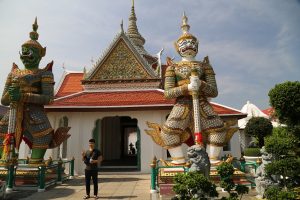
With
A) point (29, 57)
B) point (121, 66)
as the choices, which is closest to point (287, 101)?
point (29, 57)

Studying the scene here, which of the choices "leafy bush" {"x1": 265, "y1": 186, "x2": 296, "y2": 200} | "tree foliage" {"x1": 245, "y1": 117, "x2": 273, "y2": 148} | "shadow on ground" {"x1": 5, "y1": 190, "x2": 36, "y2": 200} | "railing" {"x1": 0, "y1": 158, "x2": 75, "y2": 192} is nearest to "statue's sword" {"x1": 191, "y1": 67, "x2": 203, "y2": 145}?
"leafy bush" {"x1": 265, "y1": 186, "x2": 296, "y2": 200}

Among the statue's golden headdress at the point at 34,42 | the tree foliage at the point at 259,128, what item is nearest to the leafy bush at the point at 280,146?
the statue's golden headdress at the point at 34,42

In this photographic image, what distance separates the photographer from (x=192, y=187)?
3.83m

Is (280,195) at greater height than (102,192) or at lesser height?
greater

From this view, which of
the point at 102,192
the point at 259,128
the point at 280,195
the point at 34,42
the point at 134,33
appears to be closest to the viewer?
the point at 280,195

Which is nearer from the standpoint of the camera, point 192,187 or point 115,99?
point 192,187

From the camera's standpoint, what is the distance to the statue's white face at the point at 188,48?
784 centimetres

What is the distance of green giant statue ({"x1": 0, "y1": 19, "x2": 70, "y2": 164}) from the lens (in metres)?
7.46

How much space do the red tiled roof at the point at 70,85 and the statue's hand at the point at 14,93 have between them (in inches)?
219

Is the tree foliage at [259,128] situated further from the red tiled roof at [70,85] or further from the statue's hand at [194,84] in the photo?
the statue's hand at [194,84]

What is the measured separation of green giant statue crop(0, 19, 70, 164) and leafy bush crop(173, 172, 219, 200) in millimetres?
5194

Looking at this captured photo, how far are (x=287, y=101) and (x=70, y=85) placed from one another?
11.3 meters

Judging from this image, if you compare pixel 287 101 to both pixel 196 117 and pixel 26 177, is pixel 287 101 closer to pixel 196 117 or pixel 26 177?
pixel 196 117

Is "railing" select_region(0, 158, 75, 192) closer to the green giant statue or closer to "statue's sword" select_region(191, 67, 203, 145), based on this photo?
the green giant statue
